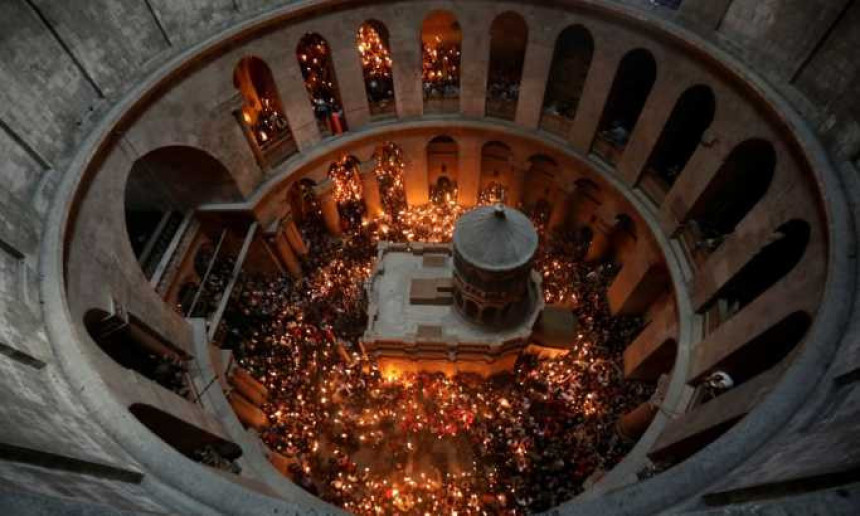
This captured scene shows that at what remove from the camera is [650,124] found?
16891 mm

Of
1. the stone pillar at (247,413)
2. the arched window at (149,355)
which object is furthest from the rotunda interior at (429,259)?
the stone pillar at (247,413)

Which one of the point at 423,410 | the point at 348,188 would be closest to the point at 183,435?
the point at 423,410

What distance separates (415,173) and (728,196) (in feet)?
40.0

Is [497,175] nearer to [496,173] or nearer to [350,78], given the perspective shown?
[496,173]

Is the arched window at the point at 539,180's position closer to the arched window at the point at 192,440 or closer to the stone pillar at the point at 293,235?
the stone pillar at the point at 293,235

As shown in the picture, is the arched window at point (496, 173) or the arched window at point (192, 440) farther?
the arched window at point (496, 173)

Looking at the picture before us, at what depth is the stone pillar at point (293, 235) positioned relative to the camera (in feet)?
67.3

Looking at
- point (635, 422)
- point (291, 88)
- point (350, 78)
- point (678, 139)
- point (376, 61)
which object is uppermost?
point (376, 61)

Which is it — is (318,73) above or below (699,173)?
above

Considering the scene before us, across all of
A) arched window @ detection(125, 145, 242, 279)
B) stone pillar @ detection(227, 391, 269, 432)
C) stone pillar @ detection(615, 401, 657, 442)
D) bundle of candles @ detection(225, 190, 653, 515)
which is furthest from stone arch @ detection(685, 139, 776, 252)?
arched window @ detection(125, 145, 242, 279)

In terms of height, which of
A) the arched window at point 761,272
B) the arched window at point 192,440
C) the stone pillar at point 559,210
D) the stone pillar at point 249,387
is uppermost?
the stone pillar at point 559,210

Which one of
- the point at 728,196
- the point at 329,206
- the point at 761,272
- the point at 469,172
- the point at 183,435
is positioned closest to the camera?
the point at 183,435

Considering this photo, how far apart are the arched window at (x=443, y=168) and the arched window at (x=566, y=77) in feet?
14.1

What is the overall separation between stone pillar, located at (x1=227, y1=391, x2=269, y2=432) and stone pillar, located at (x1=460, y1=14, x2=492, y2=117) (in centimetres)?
1326
